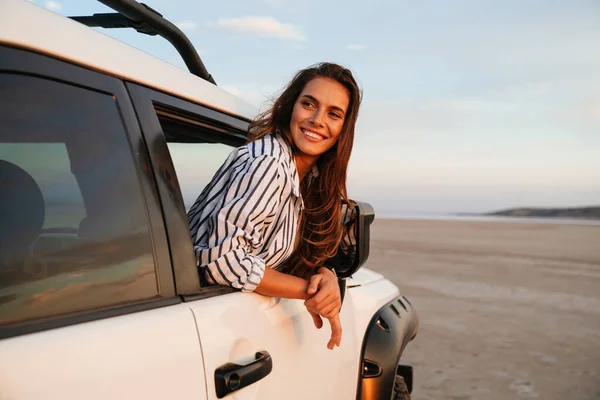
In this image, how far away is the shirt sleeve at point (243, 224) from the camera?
1.69 m

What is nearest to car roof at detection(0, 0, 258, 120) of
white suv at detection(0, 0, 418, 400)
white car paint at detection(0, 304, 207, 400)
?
white suv at detection(0, 0, 418, 400)

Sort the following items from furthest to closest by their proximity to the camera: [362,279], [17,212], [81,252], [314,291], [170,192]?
1. [362,279]
2. [314,291]
3. [170,192]
4. [81,252]
5. [17,212]

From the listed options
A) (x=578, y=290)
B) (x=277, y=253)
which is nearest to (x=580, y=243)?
(x=578, y=290)

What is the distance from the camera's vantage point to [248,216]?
176cm

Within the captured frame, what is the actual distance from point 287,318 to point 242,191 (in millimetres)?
430

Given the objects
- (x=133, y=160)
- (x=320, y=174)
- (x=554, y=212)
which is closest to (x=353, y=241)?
(x=320, y=174)

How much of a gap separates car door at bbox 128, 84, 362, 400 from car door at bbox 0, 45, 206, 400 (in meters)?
0.05

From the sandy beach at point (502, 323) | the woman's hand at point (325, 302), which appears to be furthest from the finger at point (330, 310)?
the sandy beach at point (502, 323)

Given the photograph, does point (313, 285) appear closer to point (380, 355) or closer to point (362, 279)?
point (380, 355)

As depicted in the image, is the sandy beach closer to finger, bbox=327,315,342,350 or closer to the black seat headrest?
finger, bbox=327,315,342,350

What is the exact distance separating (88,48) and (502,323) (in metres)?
6.68

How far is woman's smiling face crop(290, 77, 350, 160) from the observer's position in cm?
227

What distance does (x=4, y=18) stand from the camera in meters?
1.12

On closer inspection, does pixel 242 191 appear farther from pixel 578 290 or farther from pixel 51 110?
pixel 578 290
